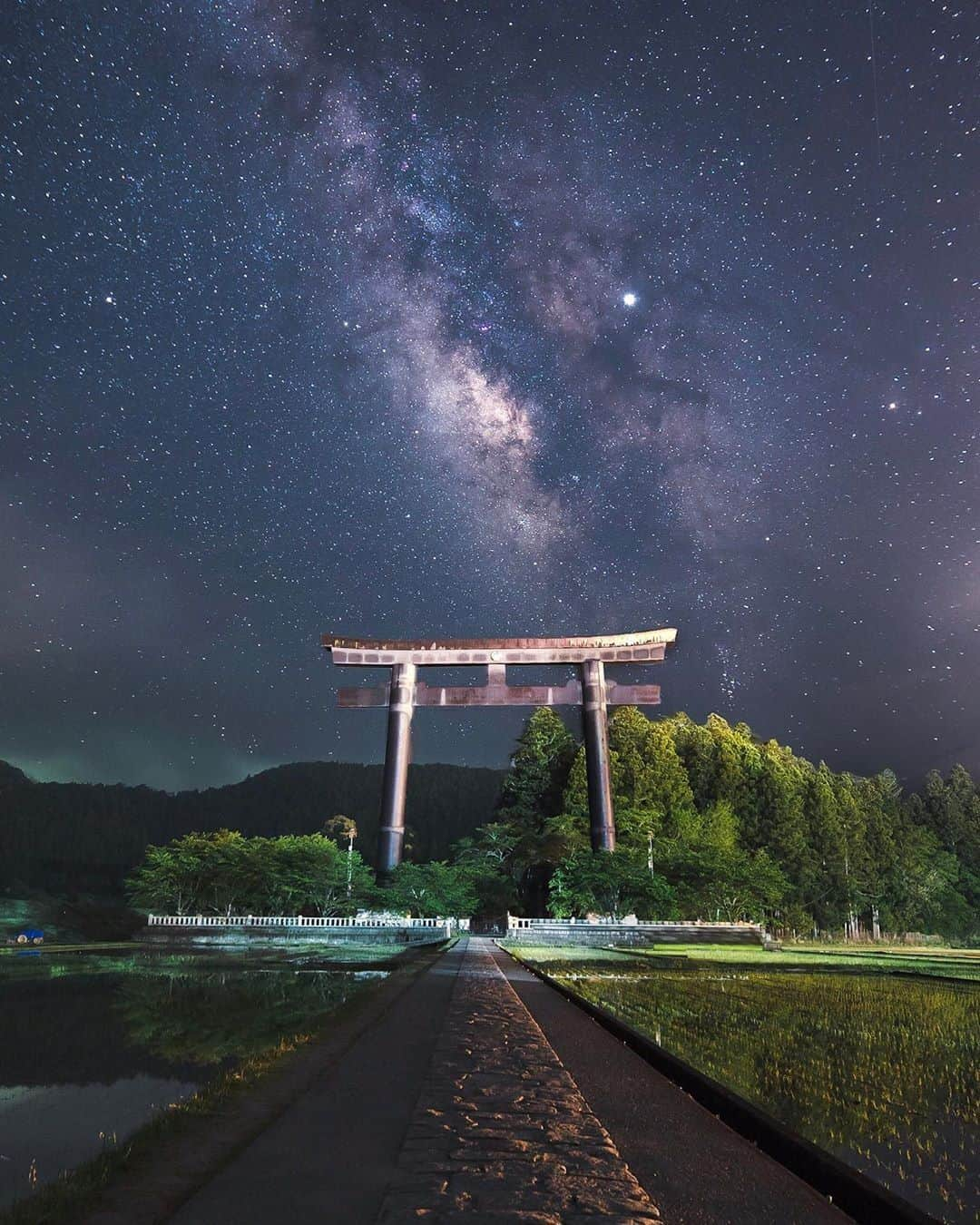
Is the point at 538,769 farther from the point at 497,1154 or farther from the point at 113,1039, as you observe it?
the point at 497,1154

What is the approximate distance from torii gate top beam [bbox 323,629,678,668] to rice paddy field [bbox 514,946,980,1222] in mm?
31787

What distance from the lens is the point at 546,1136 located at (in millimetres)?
3947

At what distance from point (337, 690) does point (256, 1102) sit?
42.8 m

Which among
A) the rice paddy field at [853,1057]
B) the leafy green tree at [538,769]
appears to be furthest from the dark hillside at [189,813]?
the rice paddy field at [853,1057]

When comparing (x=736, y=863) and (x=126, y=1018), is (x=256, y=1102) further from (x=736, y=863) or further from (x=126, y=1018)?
(x=736, y=863)

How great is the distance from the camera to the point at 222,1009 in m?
10.9

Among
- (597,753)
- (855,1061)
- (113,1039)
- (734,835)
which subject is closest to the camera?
(855,1061)

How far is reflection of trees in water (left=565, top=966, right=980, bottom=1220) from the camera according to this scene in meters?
3.69

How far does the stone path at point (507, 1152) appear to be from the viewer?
3.00 meters

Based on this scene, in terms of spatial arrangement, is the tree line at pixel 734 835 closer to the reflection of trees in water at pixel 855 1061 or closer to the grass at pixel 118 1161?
the reflection of trees in water at pixel 855 1061

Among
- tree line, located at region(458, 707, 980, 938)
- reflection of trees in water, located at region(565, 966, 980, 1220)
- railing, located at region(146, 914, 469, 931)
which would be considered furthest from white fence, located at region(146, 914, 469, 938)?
reflection of trees in water, located at region(565, 966, 980, 1220)

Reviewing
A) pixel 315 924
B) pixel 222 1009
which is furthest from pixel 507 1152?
pixel 315 924

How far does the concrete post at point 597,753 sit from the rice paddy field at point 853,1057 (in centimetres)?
2990

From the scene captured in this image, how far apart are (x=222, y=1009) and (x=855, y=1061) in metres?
8.39
